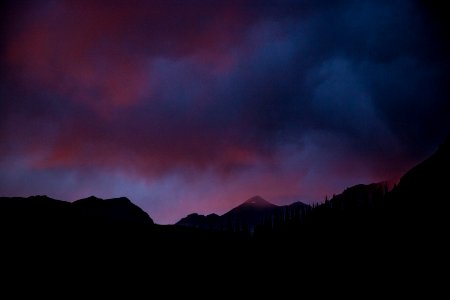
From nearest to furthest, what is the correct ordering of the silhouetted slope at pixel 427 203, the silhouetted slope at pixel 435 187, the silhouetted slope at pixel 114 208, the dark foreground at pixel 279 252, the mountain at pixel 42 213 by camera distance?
the dark foreground at pixel 279 252
the silhouetted slope at pixel 427 203
the silhouetted slope at pixel 435 187
the mountain at pixel 42 213
the silhouetted slope at pixel 114 208

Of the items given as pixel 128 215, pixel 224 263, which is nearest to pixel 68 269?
pixel 224 263

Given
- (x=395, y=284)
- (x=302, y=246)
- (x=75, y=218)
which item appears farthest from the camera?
(x=75, y=218)

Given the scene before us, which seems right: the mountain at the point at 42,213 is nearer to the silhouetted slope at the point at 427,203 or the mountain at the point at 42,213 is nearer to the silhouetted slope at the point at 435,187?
the silhouetted slope at the point at 427,203

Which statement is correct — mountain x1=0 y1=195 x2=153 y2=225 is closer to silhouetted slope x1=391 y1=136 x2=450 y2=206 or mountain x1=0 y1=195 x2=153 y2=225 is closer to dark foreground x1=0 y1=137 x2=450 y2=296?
dark foreground x1=0 y1=137 x2=450 y2=296

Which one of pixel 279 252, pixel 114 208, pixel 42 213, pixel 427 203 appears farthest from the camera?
pixel 114 208

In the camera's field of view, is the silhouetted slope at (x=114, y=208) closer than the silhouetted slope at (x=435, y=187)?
No

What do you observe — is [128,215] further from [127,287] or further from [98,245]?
[127,287]

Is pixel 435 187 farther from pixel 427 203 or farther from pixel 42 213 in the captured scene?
pixel 42 213

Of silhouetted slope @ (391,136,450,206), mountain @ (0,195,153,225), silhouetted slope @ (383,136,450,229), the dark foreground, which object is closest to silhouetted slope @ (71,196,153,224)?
mountain @ (0,195,153,225)

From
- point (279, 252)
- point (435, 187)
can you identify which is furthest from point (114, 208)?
point (435, 187)

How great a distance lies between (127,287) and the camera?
34.4 m

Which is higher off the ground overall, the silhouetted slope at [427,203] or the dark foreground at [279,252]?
the silhouetted slope at [427,203]

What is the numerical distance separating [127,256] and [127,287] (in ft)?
29.0

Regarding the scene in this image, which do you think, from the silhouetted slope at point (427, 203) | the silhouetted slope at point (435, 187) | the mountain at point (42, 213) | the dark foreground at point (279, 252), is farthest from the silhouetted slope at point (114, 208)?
the silhouetted slope at point (435, 187)
